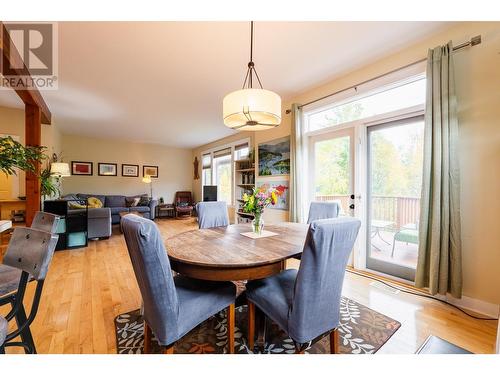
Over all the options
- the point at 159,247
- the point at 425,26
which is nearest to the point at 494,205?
the point at 425,26

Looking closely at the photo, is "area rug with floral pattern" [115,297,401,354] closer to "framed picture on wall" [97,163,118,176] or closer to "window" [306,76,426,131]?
"window" [306,76,426,131]

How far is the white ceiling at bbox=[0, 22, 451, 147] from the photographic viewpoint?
76.9 inches

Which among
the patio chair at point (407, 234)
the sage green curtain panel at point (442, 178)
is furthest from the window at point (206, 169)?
the sage green curtain panel at point (442, 178)

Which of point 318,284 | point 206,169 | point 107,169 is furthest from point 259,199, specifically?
point 107,169

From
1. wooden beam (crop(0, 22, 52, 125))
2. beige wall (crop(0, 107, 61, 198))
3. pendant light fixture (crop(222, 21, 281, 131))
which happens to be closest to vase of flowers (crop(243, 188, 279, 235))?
pendant light fixture (crop(222, 21, 281, 131))

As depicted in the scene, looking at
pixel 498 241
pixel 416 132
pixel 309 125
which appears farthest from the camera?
pixel 309 125

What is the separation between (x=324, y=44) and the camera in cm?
217

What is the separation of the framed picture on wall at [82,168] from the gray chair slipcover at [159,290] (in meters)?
6.88

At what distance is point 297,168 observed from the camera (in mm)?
3277

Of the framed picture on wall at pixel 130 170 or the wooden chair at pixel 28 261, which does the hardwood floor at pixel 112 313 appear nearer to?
the wooden chair at pixel 28 261

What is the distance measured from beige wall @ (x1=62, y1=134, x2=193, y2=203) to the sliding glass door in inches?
269

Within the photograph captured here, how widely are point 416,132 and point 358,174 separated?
28.4 inches
